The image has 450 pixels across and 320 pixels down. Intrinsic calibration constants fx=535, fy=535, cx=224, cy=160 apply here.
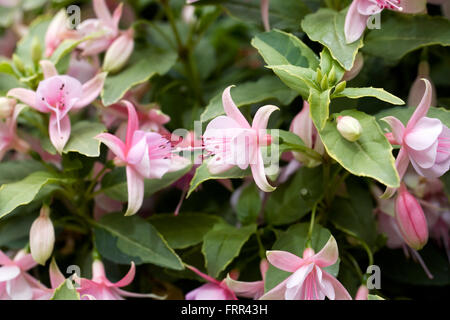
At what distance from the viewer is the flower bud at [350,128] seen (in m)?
0.67

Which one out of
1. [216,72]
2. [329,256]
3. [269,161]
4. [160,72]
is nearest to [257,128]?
[269,161]

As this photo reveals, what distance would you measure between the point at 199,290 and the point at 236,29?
73 cm

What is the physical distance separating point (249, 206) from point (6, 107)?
1.37 ft

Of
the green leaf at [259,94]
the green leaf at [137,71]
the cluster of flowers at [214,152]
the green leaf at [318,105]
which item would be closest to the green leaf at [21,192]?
the cluster of flowers at [214,152]

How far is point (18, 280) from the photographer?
2.68 feet

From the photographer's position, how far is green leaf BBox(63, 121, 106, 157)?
2.60 feet

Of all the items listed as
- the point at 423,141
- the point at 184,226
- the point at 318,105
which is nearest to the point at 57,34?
the point at 184,226

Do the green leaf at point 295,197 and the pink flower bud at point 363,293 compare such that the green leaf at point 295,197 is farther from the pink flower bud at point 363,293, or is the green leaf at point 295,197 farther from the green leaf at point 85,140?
the green leaf at point 85,140

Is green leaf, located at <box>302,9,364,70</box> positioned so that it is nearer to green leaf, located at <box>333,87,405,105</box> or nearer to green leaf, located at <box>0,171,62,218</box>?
green leaf, located at <box>333,87,405,105</box>

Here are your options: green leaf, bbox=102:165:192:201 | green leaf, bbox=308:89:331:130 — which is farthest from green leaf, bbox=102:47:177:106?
green leaf, bbox=308:89:331:130

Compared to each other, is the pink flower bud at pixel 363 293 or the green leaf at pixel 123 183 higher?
the green leaf at pixel 123 183

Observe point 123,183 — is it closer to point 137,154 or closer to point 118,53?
point 137,154

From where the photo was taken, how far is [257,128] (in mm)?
713

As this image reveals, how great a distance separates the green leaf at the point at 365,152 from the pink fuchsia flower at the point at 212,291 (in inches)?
10.2
